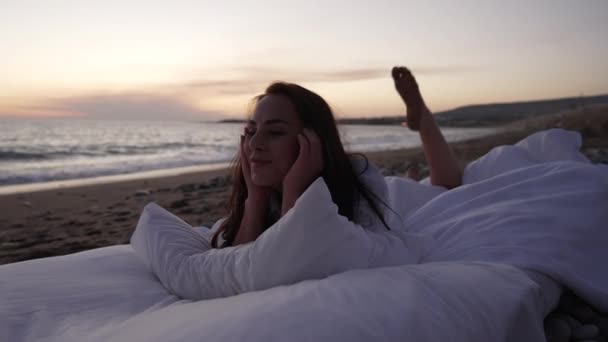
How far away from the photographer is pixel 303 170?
5.84ft

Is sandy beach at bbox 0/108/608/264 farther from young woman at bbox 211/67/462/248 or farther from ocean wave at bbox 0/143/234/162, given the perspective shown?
ocean wave at bbox 0/143/234/162

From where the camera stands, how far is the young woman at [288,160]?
1.83m

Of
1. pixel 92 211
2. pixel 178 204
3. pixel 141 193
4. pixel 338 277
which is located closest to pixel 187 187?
pixel 141 193

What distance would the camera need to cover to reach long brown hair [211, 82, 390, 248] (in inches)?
76.4

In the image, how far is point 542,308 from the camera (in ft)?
5.41

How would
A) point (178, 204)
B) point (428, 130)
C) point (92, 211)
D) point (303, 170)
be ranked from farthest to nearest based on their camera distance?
A: point (178, 204) < point (92, 211) < point (428, 130) < point (303, 170)

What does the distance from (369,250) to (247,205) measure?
2.38 feet

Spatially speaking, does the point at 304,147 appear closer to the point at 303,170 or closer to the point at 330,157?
the point at 303,170

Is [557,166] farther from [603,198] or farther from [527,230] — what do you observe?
[527,230]

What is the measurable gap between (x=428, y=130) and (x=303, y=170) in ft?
6.96

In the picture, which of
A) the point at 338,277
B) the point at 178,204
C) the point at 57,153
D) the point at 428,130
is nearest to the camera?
the point at 338,277

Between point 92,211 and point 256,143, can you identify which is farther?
point 92,211

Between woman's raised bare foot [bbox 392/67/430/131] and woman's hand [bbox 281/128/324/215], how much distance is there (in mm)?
2002

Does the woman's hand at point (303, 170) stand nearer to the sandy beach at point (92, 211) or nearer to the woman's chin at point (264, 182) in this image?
the woman's chin at point (264, 182)
